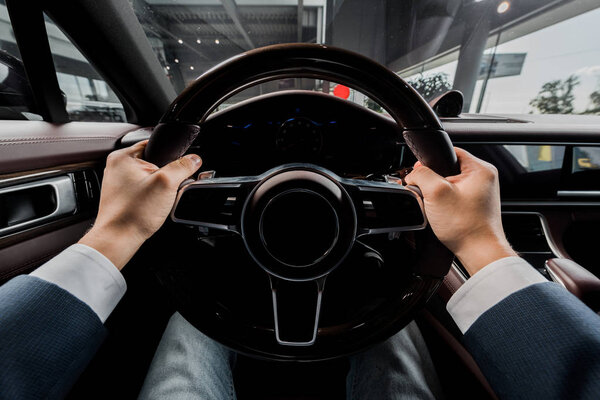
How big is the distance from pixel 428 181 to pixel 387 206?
0.34 feet

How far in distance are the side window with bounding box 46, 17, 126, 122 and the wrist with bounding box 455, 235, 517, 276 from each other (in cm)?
168

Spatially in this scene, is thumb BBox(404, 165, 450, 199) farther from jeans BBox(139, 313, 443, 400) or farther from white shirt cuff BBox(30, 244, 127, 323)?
white shirt cuff BBox(30, 244, 127, 323)

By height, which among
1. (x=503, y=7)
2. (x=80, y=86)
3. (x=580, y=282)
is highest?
(x=503, y=7)

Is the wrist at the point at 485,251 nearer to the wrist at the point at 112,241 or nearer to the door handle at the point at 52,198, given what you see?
the wrist at the point at 112,241

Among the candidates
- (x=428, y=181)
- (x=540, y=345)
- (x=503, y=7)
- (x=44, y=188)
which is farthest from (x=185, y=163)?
(x=503, y=7)

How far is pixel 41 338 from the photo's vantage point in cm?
50

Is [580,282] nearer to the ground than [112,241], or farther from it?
nearer to the ground

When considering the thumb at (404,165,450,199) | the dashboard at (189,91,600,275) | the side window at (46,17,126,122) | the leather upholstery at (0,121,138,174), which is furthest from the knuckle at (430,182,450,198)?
the side window at (46,17,126,122)

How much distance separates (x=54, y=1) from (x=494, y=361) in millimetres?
1736

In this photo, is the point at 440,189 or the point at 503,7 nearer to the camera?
the point at 440,189

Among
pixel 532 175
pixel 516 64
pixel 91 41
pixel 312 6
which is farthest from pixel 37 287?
pixel 312 6

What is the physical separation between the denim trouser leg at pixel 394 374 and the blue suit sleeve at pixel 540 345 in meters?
0.34

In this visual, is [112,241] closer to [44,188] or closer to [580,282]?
[44,188]

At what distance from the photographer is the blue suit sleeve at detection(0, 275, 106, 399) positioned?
466 mm
